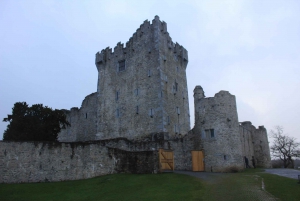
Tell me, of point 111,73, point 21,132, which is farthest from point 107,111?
point 21,132

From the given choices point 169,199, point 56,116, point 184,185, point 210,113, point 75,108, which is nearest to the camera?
point 169,199

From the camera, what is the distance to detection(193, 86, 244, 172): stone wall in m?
23.6

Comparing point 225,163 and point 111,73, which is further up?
point 111,73

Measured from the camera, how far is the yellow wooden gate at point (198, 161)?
961 inches

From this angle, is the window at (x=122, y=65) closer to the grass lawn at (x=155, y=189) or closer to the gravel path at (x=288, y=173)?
the grass lawn at (x=155, y=189)

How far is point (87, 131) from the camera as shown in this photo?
39.1 metres

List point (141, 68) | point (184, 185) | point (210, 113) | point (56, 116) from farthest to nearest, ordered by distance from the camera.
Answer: point (141, 68)
point (56, 116)
point (210, 113)
point (184, 185)

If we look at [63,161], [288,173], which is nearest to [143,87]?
[63,161]

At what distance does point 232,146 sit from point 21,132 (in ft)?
64.1

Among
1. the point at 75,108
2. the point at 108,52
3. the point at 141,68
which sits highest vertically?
the point at 108,52

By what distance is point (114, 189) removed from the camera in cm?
1592

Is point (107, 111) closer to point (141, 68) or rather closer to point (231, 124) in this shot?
point (141, 68)

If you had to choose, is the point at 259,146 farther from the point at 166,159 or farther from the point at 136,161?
the point at 136,161

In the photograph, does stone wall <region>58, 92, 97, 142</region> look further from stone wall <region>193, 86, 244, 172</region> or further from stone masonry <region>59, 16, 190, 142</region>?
stone wall <region>193, 86, 244, 172</region>
